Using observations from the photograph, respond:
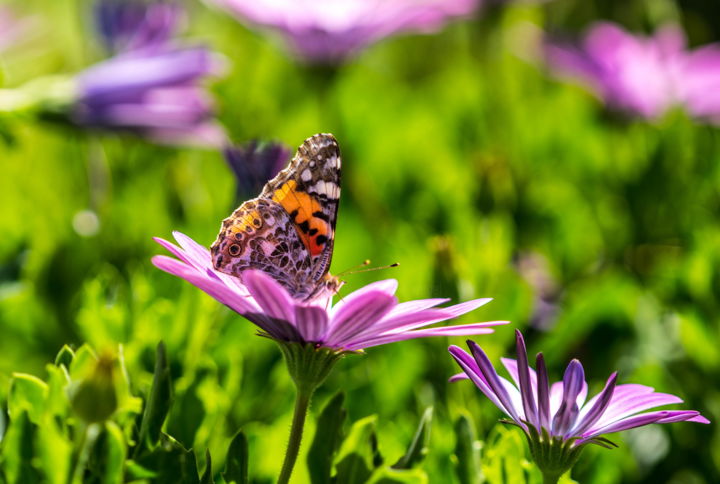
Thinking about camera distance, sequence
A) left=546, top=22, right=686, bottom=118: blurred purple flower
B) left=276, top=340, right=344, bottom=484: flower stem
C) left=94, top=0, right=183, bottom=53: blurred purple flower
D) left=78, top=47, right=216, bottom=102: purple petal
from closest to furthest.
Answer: left=276, top=340, right=344, bottom=484: flower stem < left=78, top=47, right=216, bottom=102: purple petal < left=94, top=0, right=183, bottom=53: blurred purple flower < left=546, top=22, right=686, bottom=118: blurred purple flower

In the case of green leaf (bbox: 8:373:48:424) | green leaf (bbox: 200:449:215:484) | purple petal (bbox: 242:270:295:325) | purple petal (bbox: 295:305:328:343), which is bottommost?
green leaf (bbox: 200:449:215:484)

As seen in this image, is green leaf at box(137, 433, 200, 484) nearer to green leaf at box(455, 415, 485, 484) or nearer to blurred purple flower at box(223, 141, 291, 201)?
green leaf at box(455, 415, 485, 484)

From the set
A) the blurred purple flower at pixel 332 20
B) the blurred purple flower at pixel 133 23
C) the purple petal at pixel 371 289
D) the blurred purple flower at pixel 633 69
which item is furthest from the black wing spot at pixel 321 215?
the blurred purple flower at pixel 633 69

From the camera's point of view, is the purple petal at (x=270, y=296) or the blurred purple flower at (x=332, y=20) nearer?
the purple petal at (x=270, y=296)

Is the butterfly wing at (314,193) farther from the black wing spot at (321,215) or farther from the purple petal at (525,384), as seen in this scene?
the purple petal at (525,384)

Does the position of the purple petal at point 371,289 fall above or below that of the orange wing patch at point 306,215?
below

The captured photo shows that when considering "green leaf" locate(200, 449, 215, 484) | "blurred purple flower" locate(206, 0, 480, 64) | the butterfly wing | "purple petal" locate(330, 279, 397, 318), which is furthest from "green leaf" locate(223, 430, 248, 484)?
"blurred purple flower" locate(206, 0, 480, 64)

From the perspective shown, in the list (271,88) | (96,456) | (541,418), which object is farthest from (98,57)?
(541,418)
